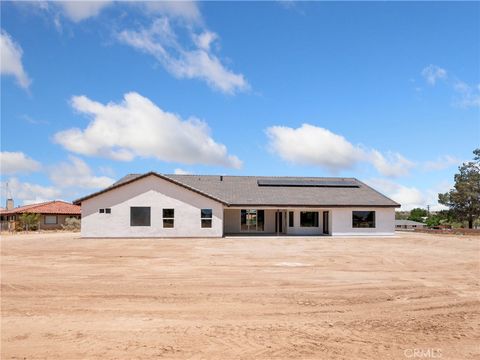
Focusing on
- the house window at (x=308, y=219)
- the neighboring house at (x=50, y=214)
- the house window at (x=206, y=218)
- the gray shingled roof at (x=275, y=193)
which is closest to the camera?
the house window at (x=206, y=218)

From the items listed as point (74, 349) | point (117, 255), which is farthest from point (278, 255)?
point (74, 349)

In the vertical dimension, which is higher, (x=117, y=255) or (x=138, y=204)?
(x=138, y=204)

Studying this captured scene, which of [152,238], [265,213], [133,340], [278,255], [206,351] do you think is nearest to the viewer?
[206,351]

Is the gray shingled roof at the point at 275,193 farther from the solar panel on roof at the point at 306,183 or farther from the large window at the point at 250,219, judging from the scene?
the large window at the point at 250,219

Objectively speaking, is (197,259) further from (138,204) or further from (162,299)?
(138,204)

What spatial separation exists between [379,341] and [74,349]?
4.57 m

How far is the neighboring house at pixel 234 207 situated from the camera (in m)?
29.7

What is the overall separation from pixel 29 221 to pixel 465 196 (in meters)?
52.8

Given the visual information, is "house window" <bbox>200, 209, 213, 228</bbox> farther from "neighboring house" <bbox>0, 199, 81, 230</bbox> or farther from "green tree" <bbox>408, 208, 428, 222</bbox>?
"green tree" <bbox>408, 208, 428, 222</bbox>

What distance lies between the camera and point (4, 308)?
815 cm

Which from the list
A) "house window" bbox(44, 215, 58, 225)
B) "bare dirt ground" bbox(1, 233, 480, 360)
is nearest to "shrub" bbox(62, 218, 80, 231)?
"house window" bbox(44, 215, 58, 225)

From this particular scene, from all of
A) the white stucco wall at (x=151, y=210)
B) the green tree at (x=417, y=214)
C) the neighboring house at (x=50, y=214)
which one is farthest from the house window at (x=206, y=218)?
the green tree at (x=417, y=214)

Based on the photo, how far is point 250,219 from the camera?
34375 mm

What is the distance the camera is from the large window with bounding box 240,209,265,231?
34375mm
